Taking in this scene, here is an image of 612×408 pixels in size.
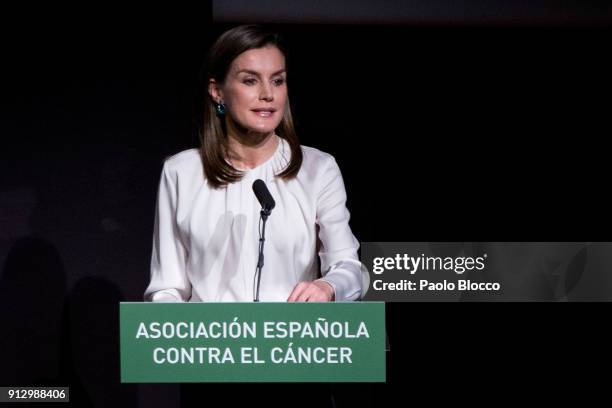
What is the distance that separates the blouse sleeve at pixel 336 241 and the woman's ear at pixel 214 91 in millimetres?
378

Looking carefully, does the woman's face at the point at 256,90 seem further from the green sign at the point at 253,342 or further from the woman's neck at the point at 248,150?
the green sign at the point at 253,342

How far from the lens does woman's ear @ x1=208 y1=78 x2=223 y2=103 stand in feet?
8.85

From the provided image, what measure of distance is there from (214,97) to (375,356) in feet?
3.11

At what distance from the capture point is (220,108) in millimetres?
2695

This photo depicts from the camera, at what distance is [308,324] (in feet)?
7.31

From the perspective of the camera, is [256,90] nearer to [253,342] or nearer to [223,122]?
[223,122]

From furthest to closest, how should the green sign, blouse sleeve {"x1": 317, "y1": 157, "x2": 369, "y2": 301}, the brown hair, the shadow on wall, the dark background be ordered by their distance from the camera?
1. the shadow on wall
2. the dark background
3. the brown hair
4. blouse sleeve {"x1": 317, "y1": 157, "x2": 369, "y2": 301}
5. the green sign

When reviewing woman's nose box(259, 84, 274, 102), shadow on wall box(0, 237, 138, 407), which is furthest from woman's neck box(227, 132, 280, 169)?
shadow on wall box(0, 237, 138, 407)

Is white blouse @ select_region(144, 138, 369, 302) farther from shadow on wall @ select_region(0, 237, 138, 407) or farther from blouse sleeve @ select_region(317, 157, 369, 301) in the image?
shadow on wall @ select_region(0, 237, 138, 407)

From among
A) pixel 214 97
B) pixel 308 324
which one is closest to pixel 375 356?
pixel 308 324

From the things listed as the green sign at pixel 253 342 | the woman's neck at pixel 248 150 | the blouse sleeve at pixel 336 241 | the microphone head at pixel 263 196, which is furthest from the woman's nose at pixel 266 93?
the green sign at pixel 253 342

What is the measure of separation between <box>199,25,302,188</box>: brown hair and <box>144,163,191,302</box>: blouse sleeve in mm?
126

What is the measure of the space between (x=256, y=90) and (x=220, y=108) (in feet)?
0.45

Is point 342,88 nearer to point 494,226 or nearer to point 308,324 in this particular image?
point 494,226
